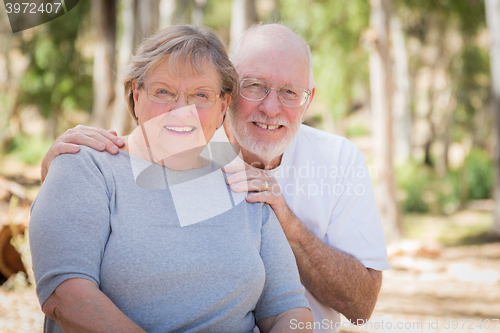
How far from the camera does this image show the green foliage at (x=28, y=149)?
17.0 m

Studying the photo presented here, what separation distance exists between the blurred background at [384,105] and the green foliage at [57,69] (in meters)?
0.04

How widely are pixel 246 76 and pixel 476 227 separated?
8.64 meters

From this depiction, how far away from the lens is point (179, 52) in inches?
A: 67.3

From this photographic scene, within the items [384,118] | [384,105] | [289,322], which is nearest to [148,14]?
[384,105]

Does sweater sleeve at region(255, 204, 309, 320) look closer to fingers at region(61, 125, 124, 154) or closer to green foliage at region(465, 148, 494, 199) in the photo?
fingers at region(61, 125, 124, 154)

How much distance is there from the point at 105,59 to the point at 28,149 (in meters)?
11.7

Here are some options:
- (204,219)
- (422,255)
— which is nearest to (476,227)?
(422,255)

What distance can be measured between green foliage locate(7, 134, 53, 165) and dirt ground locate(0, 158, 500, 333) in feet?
40.3

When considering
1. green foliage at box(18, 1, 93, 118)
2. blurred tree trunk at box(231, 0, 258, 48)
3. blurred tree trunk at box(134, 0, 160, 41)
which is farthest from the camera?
green foliage at box(18, 1, 93, 118)

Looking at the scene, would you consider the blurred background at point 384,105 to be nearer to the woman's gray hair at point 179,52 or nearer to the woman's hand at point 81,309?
the woman's gray hair at point 179,52

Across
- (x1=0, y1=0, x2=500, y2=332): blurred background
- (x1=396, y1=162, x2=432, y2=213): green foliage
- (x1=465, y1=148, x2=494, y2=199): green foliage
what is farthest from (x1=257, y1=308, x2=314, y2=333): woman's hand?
(x1=465, y1=148, x2=494, y2=199): green foliage

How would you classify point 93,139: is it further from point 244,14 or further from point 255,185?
point 244,14

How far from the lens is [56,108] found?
15445 mm

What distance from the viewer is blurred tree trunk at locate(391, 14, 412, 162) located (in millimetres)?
15844
